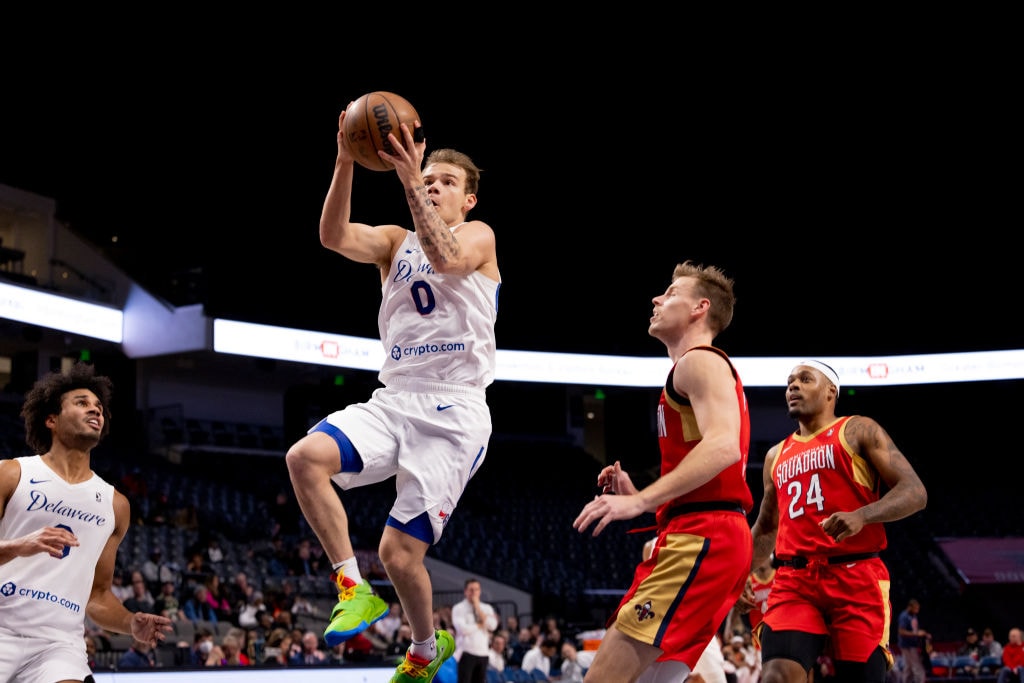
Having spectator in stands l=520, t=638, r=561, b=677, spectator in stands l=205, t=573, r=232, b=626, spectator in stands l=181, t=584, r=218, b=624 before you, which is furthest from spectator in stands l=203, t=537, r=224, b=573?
spectator in stands l=520, t=638, r=561, b=677

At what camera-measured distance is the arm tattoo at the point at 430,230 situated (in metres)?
4.52

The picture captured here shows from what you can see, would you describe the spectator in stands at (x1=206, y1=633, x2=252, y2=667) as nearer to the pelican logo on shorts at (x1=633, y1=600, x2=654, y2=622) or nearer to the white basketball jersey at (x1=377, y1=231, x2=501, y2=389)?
the white basketball jersey at (x1=377, y1=231, x2=501, y2=389)

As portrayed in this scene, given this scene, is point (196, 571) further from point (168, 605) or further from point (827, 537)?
point (827, 537)

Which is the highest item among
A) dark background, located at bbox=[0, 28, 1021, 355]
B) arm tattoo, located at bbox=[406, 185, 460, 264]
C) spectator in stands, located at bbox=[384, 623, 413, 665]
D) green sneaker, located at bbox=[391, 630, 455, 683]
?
dark background, located at bbox=[0, 28, 1021, 355]

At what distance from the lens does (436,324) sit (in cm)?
490

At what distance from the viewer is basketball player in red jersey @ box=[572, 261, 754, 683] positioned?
394 cm

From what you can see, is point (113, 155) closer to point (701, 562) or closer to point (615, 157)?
point (615, 157)

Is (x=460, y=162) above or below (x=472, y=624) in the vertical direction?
above

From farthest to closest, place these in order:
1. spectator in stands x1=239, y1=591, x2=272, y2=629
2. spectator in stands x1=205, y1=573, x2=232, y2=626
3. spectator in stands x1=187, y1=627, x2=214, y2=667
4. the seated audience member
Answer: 1. spectator in stands x1=205, y1=573, x2=232, y2=626
2. spectator in stands x1=239, y1=591, x2=272, y2=629
3. the seated audience member
4. spectator in stands x1=187, y1=627, x2=214, y2=667

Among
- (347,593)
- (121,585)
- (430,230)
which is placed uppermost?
(430,230)

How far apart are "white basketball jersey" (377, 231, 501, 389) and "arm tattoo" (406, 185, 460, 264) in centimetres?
27

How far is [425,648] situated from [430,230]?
1812mm

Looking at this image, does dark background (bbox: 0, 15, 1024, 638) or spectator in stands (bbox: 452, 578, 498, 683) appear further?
dark background (bbox: 0, 15, 1024, 638)

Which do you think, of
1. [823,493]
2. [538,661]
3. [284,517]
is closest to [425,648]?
[823,493]
